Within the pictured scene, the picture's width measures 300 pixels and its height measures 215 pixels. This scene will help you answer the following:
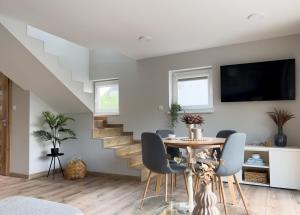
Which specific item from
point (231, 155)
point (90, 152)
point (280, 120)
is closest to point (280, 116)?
point (280, 120)

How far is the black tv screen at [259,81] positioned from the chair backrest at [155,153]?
2038 millimetres

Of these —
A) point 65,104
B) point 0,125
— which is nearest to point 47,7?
point 65,104

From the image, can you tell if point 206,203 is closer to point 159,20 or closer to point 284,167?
point 159,20

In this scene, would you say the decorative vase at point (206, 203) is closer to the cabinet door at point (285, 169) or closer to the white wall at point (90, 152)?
the cabinet door at point (285, 169)

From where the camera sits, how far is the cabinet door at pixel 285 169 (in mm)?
3352

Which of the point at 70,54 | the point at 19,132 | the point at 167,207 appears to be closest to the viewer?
the point at 167,207

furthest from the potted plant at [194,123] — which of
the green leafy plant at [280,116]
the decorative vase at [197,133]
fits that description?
the green leafy plant at [280,116]

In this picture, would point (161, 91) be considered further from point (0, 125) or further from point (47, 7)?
point (0, 125)

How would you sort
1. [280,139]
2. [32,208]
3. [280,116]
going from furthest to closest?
[280,116], [280,139], [32,208]

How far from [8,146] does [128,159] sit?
95.8 inches

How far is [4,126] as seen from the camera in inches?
184

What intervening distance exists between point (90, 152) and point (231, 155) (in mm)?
2922

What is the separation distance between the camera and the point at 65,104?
4672 millimetres

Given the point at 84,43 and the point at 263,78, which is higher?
the point at 84,43
